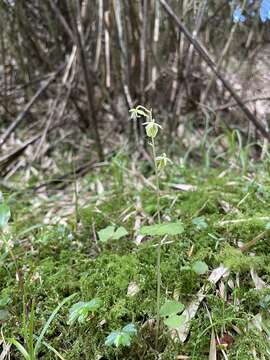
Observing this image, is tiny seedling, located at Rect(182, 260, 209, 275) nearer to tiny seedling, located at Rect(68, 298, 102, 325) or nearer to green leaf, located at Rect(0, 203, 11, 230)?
tiny seedling, located at Rect(68, 298, 102, 325)

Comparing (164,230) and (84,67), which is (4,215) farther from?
(84,67)

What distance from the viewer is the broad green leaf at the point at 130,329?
1048 millimetres

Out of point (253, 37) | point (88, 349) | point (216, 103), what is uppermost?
point (253, 37)

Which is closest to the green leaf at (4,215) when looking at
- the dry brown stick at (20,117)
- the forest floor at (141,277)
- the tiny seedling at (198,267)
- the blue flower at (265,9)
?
the forest floor at (141,277)

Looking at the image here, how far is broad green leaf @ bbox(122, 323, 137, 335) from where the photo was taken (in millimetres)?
1048

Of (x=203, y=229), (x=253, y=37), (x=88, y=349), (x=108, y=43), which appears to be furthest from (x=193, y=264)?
(x=253, y=37)

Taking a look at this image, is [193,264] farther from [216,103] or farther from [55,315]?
[216,103]

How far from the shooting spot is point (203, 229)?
1.45 m

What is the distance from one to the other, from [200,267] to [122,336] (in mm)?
332

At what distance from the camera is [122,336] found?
3.34ft

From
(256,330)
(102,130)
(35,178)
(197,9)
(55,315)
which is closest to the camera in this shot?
(256,330)

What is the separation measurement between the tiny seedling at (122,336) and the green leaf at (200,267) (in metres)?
0.27

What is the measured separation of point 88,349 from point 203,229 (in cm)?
55

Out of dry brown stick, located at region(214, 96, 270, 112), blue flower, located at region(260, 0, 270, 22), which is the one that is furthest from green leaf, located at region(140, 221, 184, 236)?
dry brown stick, located at region(214, 96, 270, 112)
